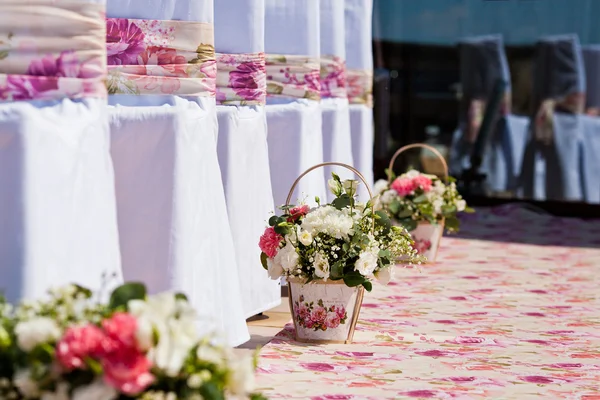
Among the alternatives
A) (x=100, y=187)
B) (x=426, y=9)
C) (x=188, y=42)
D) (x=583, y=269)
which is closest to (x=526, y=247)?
(x=583, y=269)

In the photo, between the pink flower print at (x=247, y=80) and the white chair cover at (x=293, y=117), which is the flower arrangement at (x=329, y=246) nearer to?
the pink flower print at (x=247, y=80)

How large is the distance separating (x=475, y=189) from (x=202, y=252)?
5.77 meters

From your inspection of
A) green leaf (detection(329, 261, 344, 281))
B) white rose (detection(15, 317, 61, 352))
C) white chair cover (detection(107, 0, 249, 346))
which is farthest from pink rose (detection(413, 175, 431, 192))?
white rose (detection(15, 317, 61, 352))

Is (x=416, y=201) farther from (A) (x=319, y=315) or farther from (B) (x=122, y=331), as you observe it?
(B) (x=122, y=331)

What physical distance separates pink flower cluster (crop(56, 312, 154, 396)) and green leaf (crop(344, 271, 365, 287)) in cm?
177

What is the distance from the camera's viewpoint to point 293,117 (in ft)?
14.4

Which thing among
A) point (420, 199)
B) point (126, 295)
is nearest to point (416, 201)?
point (420, 199)

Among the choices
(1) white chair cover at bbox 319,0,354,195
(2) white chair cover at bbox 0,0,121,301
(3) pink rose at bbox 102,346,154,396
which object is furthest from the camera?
(1) white chair cover at bbox 319,0,354,195

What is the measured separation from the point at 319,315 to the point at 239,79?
0.91 metres

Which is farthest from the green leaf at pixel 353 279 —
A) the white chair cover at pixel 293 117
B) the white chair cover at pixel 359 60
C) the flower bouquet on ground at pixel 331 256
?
the white chair cover at pixel 359 60

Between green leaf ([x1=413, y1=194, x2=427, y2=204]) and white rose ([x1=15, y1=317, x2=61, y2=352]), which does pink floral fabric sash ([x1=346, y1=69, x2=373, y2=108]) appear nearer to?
green leaf ([x1=413, y1=194, x2=427, y2=204])

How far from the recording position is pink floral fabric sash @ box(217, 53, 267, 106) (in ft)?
12.2

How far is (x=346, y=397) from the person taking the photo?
2.74 meters

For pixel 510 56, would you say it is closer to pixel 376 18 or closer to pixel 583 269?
pixel 376 18
